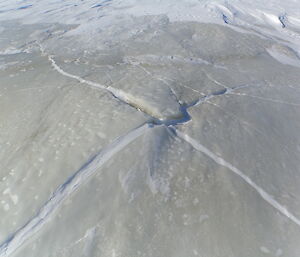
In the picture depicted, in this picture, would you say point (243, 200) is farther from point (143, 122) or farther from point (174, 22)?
point (174, 22)

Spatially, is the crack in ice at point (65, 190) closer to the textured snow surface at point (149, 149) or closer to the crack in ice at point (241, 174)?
the textured snow surface at point (149, 149)

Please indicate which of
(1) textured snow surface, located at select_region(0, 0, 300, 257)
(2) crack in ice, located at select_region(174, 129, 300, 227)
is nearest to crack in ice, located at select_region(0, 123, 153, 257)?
(1) textured snow surface, located at select_region(0, 0, 300, 257)

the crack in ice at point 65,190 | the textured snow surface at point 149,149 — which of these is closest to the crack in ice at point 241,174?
the textured snow surface at point 149,149

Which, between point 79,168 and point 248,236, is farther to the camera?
point 79,168

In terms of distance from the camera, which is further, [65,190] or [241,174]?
[241,174]

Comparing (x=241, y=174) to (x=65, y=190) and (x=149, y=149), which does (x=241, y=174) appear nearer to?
(x=149, y=149)

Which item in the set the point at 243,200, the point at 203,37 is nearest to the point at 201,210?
the point at 243,200

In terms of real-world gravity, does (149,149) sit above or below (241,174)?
above

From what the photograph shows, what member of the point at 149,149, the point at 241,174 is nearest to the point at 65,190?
the point at 149,149

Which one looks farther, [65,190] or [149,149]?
[149,149]
